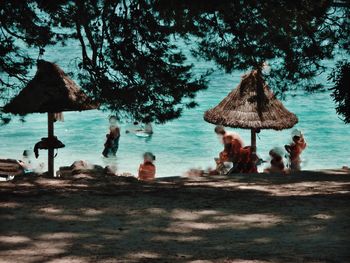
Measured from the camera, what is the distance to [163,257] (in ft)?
15.5

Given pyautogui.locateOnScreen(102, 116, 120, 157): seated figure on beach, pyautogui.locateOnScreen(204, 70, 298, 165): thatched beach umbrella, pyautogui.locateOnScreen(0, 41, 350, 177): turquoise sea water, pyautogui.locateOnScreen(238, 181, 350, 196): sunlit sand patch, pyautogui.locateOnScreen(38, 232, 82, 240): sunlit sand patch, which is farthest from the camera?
pyautogui.locateOnScreen(0, 41, 350, 177): turquoise sea water

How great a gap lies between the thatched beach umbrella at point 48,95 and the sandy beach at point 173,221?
255cm

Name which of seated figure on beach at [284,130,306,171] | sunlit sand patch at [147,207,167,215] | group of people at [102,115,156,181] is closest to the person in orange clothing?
group of people at [102,115,156,181]

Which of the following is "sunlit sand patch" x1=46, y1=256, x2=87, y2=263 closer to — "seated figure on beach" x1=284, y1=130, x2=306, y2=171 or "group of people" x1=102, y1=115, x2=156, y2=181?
"group of people" x1=102, y1=115, x2=156, y2=181

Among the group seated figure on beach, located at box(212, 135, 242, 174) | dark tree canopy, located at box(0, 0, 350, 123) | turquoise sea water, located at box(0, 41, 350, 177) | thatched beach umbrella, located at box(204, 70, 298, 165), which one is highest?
dark tree canopy, located at box(0, 0, 350, 123)

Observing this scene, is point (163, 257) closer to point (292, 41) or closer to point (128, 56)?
point (128, 56)

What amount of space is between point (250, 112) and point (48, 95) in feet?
13.3

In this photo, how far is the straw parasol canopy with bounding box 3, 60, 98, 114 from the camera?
10.6 meters

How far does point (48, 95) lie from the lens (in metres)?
11.1

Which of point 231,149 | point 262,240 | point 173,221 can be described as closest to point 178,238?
point 173,221

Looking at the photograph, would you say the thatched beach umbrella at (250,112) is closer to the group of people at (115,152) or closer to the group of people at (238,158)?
the group of people at (238,158)

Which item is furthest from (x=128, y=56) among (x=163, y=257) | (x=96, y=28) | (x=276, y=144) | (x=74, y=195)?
(x=276, y=144)

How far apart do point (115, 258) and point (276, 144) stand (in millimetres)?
23891

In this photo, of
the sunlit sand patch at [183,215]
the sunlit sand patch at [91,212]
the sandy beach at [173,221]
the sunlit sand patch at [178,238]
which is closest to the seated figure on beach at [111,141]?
the sandy beach at [173,221]
